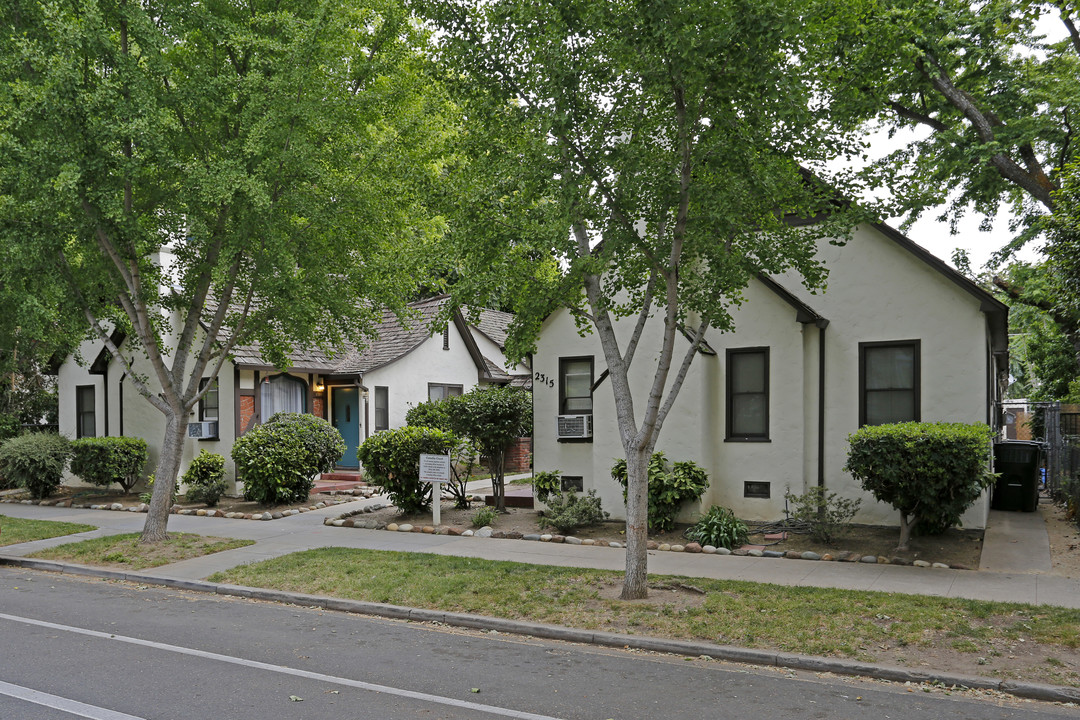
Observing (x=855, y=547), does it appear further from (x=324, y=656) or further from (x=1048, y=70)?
(x=1048, y=70)

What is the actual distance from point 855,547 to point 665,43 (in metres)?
7.92

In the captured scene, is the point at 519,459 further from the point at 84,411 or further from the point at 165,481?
the point at 165,481

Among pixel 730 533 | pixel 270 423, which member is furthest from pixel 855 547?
pixel 270 423

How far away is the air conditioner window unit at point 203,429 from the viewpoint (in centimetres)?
1925

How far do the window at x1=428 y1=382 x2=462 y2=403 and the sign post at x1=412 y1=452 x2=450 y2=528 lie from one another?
10.2 metres

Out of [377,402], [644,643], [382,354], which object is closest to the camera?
[644,643]

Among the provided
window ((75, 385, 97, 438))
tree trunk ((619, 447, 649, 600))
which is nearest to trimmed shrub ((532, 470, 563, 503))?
tree trunk ((619, 447, 649, 600))

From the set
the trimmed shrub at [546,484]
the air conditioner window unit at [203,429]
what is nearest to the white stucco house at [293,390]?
the air conditioner window unit at [203,429]

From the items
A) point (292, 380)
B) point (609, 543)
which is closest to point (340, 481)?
point (292, 380)

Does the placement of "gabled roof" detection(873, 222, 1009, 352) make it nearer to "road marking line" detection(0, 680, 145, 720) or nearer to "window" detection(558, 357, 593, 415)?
"window" detection(558, 357, 593, 415)

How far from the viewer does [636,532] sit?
8.95 m

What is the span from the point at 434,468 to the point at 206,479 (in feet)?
24.1

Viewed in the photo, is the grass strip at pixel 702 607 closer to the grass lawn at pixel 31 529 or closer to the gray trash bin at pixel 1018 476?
the grass lawn at pixel 31 529

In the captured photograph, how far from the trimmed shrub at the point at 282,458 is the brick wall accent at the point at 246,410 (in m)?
2.36
